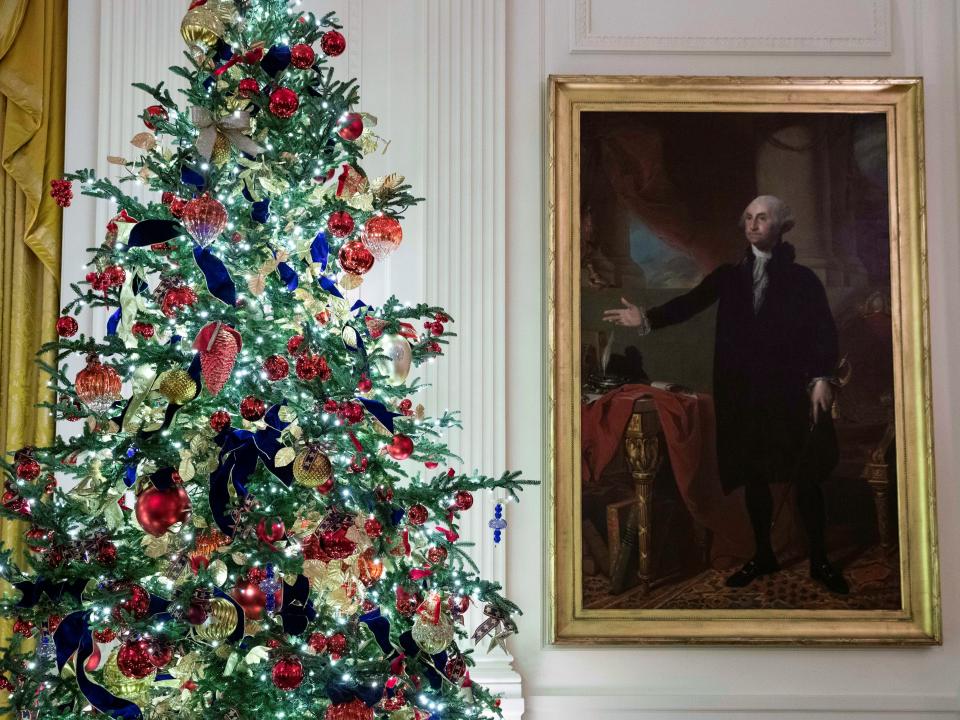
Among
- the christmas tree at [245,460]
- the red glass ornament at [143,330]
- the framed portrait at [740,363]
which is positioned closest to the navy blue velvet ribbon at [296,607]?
the christmas tree at [245,460]

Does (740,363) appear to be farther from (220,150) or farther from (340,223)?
(220,150)

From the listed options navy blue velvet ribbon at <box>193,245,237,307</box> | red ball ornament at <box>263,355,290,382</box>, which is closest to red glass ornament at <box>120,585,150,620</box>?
red ball ornament at <box>263,355,290,382</box>

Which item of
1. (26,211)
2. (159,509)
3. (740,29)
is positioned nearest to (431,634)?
(159,509)

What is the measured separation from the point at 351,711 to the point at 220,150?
4.78 ft

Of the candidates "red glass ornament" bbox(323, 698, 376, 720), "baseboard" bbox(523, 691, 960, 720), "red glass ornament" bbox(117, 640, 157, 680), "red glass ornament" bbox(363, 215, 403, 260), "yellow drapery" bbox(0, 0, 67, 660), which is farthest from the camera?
"yellow drapery" bbox(0, 0, 67, 660)

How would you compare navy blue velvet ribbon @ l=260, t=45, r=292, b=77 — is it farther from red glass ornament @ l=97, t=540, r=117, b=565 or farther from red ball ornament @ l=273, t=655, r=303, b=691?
red ball ornament @ l=273, t=655, r=303, b=691

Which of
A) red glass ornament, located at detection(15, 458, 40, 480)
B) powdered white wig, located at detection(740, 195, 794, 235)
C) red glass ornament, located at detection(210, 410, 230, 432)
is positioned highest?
powdered white wig, located at detection(740, 195, 794, 235)

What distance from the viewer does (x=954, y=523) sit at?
370cm

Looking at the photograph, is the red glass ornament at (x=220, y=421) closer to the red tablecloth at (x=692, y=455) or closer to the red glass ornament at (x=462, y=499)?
the red glass ornament at (x=462, y=499)

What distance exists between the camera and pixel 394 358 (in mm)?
2418

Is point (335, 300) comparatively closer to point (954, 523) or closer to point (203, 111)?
point (203, 111)

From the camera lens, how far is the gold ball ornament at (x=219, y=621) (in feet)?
6.95

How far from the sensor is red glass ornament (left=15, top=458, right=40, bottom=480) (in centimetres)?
224

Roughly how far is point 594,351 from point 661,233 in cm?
59
